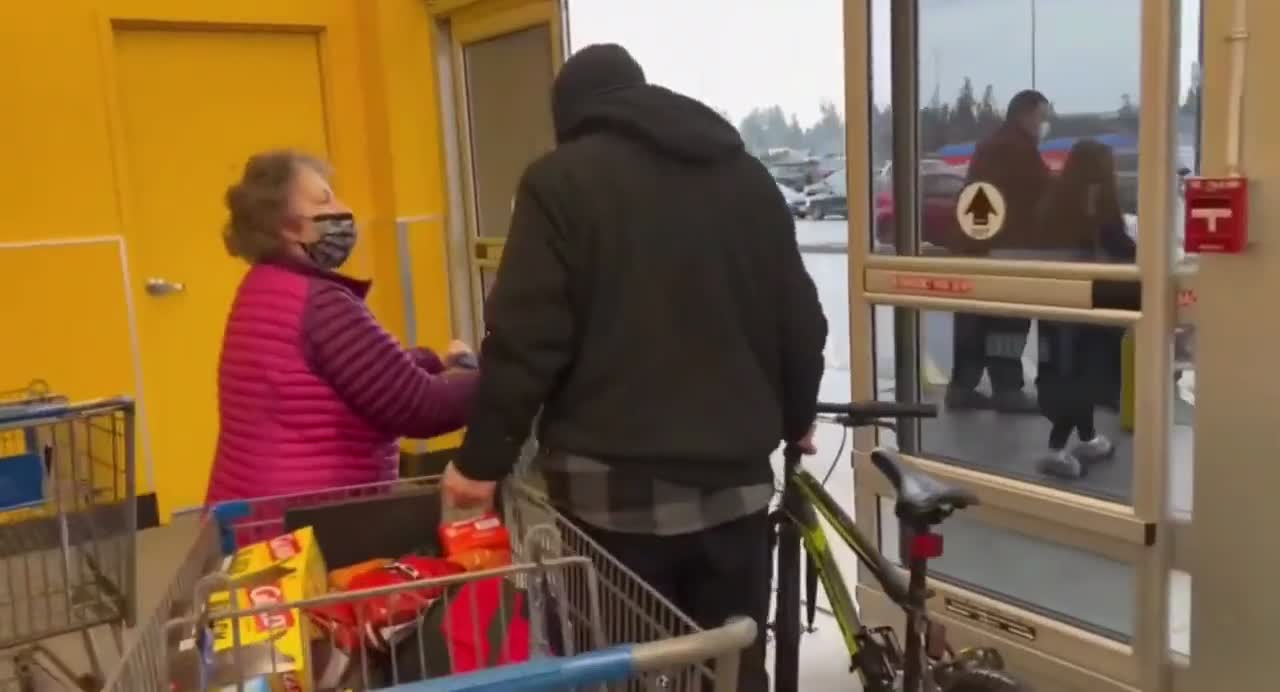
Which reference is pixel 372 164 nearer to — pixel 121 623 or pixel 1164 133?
pixel 121 623

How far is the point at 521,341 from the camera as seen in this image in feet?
5.19

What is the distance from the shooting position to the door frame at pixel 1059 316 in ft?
7.14

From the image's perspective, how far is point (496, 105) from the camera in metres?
4.80

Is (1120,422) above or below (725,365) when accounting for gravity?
below

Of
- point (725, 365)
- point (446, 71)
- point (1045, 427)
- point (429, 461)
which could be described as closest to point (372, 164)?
point (446, 71)

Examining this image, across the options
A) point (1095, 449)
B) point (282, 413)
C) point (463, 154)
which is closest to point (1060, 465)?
point (1095, 449)

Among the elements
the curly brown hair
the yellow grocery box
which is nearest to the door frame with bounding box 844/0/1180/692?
the curly brown hair

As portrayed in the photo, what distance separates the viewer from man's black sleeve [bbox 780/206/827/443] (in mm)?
1729

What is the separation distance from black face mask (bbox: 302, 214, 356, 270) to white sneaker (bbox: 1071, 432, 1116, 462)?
1626 mm

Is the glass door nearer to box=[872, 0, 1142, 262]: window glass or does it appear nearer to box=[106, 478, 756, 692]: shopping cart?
box=[872, 0, 1142, 262]: window glass

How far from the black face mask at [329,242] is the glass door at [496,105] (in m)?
2.41

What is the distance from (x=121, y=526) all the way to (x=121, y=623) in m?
0.21

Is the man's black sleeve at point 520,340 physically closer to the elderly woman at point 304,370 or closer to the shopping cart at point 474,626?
the shopping cart at point 474,626

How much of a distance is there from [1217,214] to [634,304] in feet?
3.63
